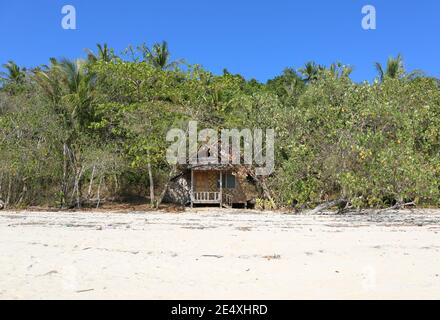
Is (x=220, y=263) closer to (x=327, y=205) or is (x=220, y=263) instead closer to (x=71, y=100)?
(x=327, y=205)

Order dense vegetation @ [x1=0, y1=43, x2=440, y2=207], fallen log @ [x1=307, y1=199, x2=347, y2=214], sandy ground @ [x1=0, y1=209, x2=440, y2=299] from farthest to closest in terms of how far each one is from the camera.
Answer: fallen log @ [x1=307, y1=199, x2=347, y2=214]
dense vegetation @ [x1=0, y1=43, x2=440, y2=207]
sandy ground @ [x1=0, y1=209, x2=440, y2=299]

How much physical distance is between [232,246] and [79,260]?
2685 mm

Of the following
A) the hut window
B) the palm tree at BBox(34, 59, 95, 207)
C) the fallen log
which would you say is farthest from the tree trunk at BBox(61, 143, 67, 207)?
the fallen log

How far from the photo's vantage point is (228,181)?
80.7ft

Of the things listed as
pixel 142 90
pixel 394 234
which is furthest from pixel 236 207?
pixel 394 234

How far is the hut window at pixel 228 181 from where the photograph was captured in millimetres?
24375

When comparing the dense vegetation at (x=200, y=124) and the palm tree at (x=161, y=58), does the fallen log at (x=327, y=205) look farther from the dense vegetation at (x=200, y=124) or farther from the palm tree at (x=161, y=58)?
the palm tree at (x=161, y=58)

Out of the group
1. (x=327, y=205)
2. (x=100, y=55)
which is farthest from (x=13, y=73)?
(x=327, y=205)

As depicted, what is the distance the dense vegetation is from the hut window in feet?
10.5

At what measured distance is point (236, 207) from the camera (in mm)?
24031

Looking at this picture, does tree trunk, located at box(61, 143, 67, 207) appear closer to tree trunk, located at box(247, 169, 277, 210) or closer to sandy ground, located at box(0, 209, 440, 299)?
tree trunk, located at box(247, 169, 277, 210)

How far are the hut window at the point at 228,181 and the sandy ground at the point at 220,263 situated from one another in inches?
511

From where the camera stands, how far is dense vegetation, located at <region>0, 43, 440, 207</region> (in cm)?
1506

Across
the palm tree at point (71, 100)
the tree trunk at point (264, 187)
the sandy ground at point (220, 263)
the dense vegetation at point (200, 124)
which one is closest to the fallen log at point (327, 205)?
the dense vegetation at point (200, 124)
